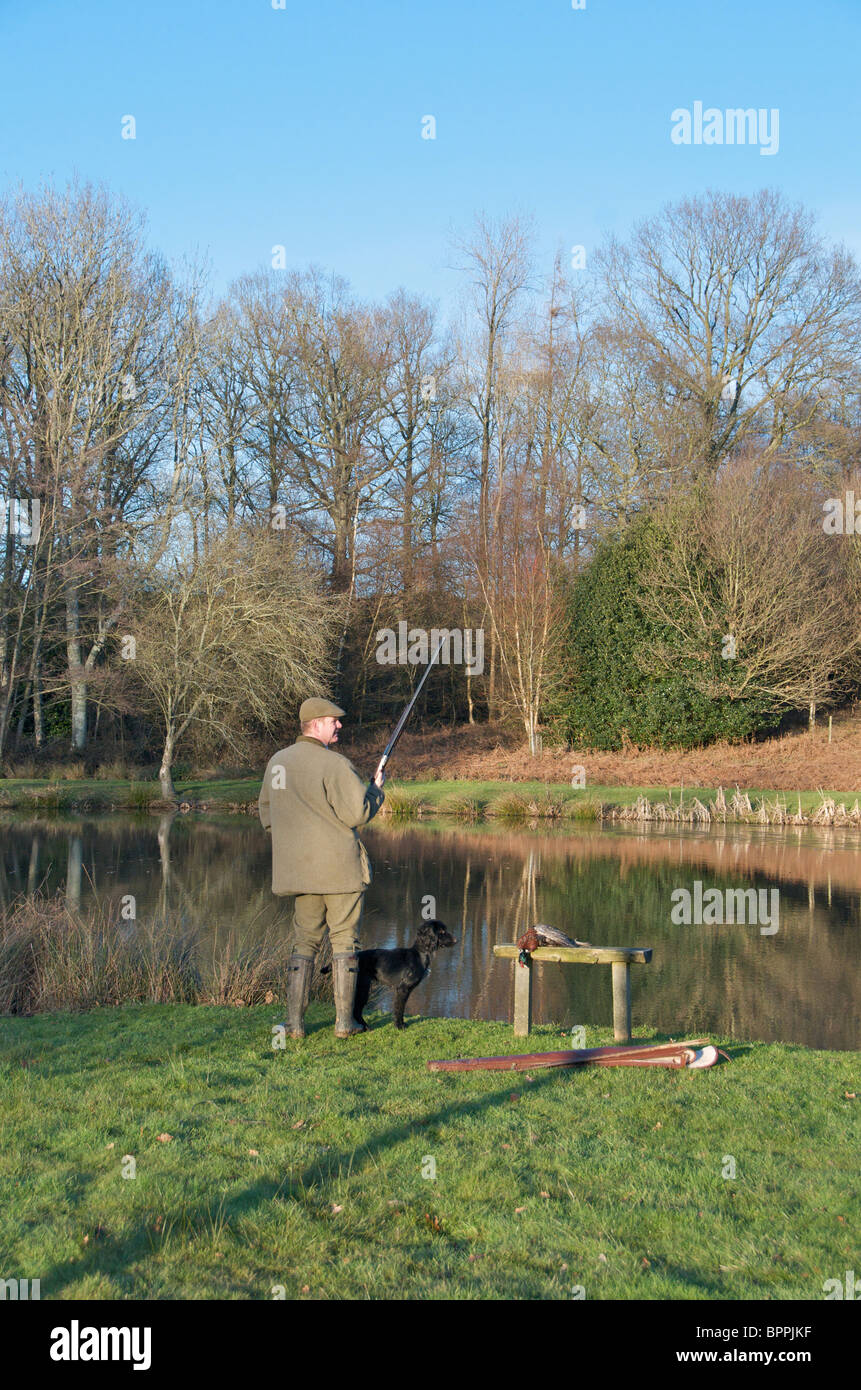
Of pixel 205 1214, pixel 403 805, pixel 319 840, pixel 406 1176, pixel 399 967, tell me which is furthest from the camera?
pixel 403 805

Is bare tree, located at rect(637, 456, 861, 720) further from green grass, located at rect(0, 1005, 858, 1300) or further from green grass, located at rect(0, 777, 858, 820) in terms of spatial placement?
green grass, located at rect(0, 1005, 858, 1300)

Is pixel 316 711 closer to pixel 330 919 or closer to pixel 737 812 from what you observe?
pixel 330 919

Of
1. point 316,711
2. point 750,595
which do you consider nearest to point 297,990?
point 316,711

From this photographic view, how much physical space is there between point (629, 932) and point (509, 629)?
19.3m

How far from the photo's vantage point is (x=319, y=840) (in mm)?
6852

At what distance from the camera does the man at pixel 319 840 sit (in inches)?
268

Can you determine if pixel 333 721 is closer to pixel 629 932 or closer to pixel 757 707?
pixel 629 932

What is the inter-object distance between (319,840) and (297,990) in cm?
101

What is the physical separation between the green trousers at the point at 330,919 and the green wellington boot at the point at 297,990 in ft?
0.24

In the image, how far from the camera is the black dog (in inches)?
290

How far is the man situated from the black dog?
332 mm

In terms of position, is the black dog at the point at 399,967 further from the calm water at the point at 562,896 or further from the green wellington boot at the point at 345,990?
the calm water at the point at 562,896

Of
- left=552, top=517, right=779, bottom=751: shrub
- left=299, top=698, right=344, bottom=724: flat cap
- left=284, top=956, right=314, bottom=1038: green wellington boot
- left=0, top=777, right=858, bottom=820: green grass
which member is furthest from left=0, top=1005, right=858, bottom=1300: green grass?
left=552, top=517, right=779, bottom=751: shrub
